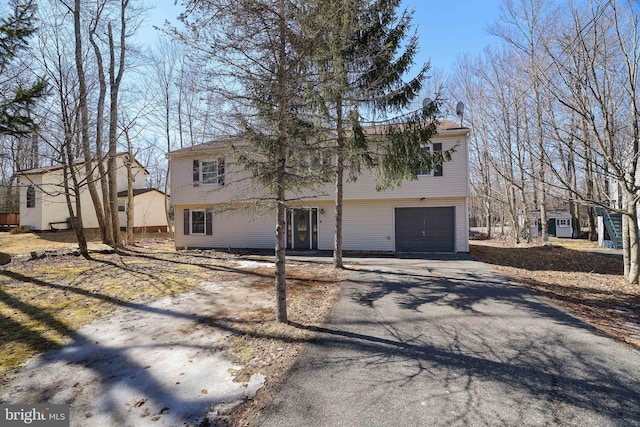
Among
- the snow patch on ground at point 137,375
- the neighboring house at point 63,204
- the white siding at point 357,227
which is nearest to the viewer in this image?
the snow patch on ground at point 137,375

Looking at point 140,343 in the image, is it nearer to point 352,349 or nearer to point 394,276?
point 352,349

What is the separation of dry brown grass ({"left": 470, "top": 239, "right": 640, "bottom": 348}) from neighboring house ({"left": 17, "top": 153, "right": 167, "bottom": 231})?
17.8 m

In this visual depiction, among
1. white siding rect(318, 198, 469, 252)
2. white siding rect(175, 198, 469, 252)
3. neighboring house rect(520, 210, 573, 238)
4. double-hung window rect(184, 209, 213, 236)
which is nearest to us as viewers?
white siding rect(175, 198, 469, 252)

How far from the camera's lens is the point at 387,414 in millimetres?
2699

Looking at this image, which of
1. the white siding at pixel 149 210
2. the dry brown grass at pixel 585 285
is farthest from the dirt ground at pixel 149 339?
the white siding at pixel 149 210

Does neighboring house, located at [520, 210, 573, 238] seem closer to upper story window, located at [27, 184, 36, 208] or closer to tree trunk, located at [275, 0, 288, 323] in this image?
tree trunk, located at [275, 0, 288, 323]

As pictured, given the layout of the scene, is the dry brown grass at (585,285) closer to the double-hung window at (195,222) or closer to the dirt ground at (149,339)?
the dirt ground at (149,339)

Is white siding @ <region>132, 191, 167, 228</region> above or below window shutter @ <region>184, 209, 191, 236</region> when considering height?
above

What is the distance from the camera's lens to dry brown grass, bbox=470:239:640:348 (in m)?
5.00

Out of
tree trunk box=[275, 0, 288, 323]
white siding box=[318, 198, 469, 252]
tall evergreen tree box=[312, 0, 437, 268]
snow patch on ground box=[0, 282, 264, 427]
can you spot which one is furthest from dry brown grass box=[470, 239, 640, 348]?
snow patch on ground box=[0, 282, 264, 427]

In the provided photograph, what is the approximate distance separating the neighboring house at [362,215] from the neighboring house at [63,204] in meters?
4.15

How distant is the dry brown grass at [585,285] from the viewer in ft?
16.4

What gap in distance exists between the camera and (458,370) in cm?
343

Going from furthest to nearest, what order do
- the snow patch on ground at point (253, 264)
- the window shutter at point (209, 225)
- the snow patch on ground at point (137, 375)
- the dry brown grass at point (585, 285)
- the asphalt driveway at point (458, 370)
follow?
the window shutter at point (209, 225) < the snow patch on ground at point (253, 264) < the dry brown grass at point (585, 285) < the snow patch on ground at point (137, 375) < the asphalt driveway at point (458, 370)
